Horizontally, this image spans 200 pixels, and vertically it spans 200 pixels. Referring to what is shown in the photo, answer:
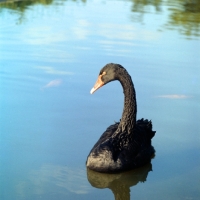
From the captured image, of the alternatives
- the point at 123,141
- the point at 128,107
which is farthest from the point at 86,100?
the point at 123,141

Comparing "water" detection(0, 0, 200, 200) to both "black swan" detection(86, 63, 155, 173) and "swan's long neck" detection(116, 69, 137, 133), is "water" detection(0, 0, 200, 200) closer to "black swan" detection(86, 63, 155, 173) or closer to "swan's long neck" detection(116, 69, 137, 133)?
"black swan" detection(86, 63, 155, 173)

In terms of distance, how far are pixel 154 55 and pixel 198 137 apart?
2.81 m

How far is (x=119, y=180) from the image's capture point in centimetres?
401

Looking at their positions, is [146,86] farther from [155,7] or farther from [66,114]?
[155,7]

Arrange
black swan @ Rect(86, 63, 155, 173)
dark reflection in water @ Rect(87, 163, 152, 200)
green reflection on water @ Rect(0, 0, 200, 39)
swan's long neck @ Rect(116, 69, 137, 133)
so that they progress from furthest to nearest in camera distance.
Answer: green reflection on water @ Rect(0, 0, 200, 39)
swan's long neck @ Rect(116, 69, 137, 133)
black swan @ Rect(86, 63, 155, 173)
dark reflection in water @ Rect(87, 163, 152, 200)

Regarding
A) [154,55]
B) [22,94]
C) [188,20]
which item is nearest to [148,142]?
[22,94]

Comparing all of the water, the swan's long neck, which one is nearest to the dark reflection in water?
the water

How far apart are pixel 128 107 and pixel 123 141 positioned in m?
0.29

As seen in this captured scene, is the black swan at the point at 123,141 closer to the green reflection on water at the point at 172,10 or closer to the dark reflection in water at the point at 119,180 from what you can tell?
the dark reflection in water at the point at 119,180

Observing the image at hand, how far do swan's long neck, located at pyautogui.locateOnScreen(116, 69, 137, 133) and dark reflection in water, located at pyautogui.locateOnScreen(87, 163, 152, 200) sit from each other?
0.37 meters

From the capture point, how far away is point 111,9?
1111 cm

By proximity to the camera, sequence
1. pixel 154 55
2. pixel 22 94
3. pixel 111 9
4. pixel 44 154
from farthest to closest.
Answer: pixel 111 9, pixel 154 55, pixel 22 94, pixel 44 154

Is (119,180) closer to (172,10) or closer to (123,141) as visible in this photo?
(123,141)

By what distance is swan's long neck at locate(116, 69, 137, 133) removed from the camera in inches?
167
